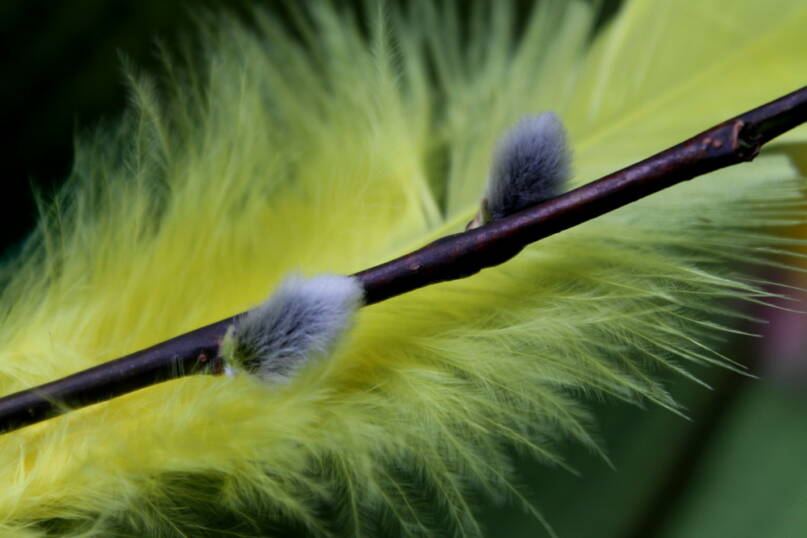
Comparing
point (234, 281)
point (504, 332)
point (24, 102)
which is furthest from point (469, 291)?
point (24, 102)

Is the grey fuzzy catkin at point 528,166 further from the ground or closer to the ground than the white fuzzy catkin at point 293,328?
further from the ground

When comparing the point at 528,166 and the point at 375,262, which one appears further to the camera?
the point at 375,262

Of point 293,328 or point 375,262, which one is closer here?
point 293,328
